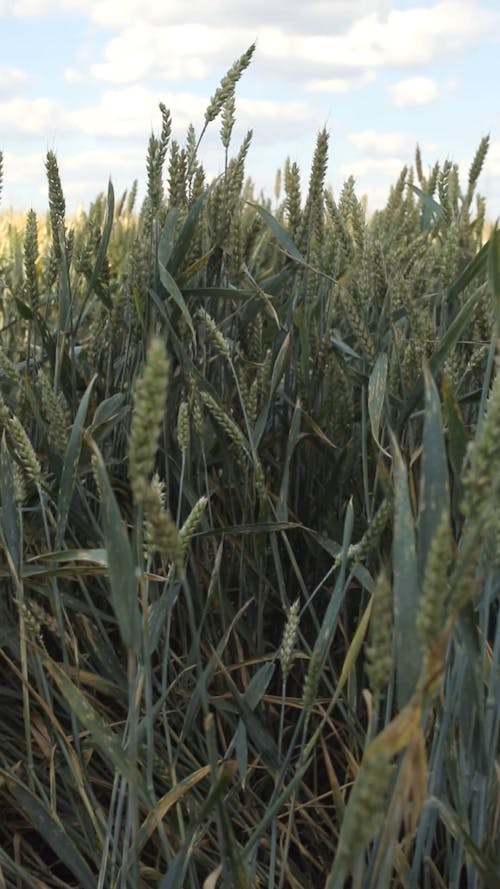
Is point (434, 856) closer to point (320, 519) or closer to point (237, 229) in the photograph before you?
point (320, 519)

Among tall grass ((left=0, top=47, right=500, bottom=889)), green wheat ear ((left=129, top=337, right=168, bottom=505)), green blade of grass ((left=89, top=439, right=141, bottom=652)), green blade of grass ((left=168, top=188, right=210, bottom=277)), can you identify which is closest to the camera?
green wheat ear ((left=129, top=337, right=168, bottom=505))

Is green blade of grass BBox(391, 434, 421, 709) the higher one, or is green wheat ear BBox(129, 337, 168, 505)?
green wheat ear BBox(129, 337, 168, 505)

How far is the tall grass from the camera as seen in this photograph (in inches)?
30.4

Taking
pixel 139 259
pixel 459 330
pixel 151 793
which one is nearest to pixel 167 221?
pixel 139 259

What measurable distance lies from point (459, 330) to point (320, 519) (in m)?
0.35

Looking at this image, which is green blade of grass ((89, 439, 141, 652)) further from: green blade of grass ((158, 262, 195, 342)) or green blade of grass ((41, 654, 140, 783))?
green blade of grass ((158, 262, 195, 342))

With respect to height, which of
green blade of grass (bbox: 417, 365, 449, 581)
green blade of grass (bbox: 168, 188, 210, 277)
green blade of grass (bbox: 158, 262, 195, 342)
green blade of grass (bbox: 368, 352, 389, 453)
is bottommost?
green blade of grass (bbox: 417, 365, 449, 581)

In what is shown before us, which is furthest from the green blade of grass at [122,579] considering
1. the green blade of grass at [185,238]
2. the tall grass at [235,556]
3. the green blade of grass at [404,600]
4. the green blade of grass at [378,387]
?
the green blade of grass at [185,238]

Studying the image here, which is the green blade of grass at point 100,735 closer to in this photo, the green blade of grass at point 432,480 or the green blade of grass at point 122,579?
the green blade of grass at point 122,579

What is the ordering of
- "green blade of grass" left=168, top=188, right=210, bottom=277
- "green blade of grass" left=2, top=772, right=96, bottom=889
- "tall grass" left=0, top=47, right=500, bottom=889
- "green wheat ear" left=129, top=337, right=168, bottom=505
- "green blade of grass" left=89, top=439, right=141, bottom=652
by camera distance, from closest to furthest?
"green wheat ear" left=129, top=337, right=168, bottom=505 → "green blade of grass" left=89, top=439, right=141, bottom=652 → "tall grass" left=0, top=47, right=500, bottom=889 → "green blade of grass" left=2, top=772, right=96, bottom=889 → "green blade of grass" left=168, top=188, right=210, bottom=277

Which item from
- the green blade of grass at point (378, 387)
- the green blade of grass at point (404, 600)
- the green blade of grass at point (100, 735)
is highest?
the green blade of grass at point (378, 387)

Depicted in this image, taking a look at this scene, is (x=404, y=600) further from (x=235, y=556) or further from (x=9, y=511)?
(x=235, y=556)

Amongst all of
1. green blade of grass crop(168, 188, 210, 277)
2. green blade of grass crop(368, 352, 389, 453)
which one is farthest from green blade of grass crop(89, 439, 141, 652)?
green blade of grass crop(168, 188, 210, 277)

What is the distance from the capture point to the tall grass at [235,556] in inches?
30.4
